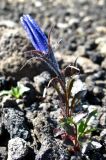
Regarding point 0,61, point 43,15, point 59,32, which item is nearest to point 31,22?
point 0,61

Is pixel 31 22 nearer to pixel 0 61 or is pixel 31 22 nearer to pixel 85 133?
pixel 85 133

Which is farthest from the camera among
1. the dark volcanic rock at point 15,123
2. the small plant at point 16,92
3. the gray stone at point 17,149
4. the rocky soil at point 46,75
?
the small plant at point 16,92

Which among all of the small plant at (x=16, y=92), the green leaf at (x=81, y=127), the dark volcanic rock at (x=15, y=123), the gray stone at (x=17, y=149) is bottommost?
the gray stone at (x=17, y=149)

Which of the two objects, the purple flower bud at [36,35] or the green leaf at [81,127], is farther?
the green leaf at [81,127]

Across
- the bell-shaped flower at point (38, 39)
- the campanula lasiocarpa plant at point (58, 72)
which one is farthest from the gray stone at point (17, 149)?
the bell-shaped flower at point (38, 39)

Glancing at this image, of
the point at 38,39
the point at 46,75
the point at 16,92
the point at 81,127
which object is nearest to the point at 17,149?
the point at 81,127

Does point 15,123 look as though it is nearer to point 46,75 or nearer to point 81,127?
point 81,127

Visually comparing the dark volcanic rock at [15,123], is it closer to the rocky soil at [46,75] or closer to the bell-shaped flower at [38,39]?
the rocky soil at [46,75]

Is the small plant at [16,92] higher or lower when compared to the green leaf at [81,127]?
higher

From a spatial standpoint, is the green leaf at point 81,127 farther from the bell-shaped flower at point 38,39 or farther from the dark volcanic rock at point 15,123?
the bell-shaped flower at point 38,39

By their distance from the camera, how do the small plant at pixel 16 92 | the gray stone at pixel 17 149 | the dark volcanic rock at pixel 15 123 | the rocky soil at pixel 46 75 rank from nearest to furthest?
the gray stone at pixel 17 149
the rocky soil at pixel 46 75
the dark volcanic rock at pixel 15 123
the small plant at pixel 16 92
